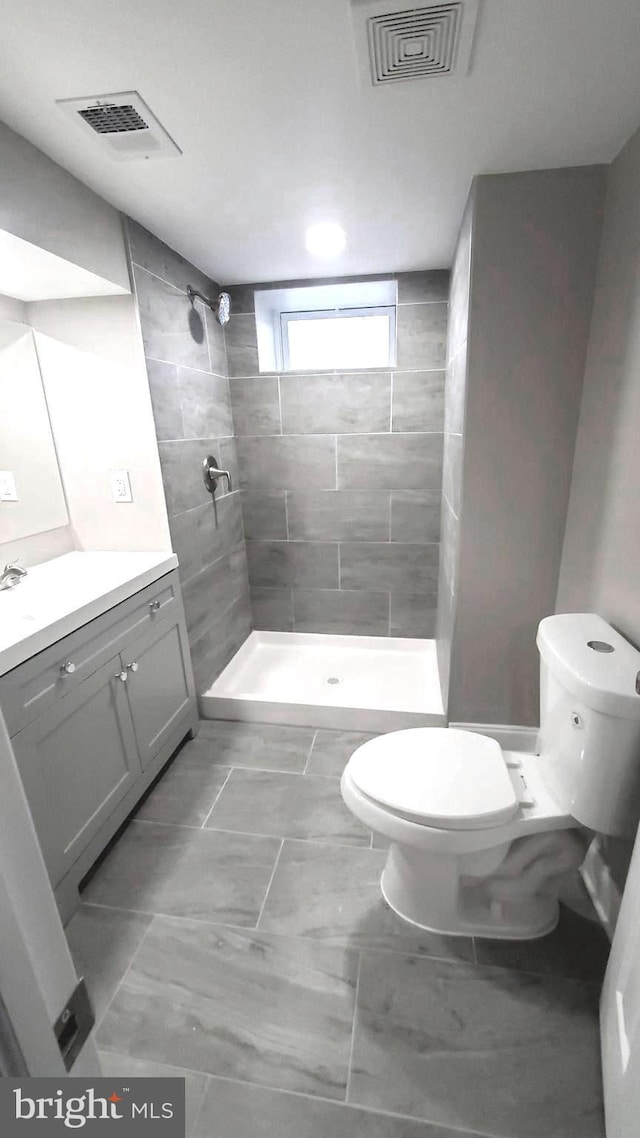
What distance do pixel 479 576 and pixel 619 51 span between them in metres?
1.47

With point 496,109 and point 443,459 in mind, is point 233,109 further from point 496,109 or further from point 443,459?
point 443,459

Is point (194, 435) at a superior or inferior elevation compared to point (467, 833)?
superior

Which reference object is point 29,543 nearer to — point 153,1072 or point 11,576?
point 11,576

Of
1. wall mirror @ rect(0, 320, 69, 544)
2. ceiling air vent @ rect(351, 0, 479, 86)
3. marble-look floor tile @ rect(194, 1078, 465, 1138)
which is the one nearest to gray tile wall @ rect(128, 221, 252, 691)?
wall mirror @ rect(0, 320, 69, 544)

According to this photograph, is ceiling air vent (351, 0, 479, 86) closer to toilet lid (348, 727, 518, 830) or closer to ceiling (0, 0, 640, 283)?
ceiling (0, 0, 640, 283)

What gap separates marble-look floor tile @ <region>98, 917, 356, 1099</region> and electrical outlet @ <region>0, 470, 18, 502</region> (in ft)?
5.24

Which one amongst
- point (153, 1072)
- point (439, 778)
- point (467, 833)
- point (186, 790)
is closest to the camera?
point (153, 1072)

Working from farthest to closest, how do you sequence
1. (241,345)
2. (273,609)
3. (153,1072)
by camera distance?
1. (273,609)
2. (241,345)
3. (153,1072)

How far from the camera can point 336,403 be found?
266 centimetres

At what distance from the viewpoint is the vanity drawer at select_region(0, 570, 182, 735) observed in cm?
124

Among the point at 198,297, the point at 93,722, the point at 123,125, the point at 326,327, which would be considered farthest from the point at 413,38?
the point at 93,722

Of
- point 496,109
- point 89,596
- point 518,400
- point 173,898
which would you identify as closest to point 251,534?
point 89,596

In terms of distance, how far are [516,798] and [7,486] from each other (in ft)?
6.74

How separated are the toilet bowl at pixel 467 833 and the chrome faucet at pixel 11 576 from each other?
1.40m
